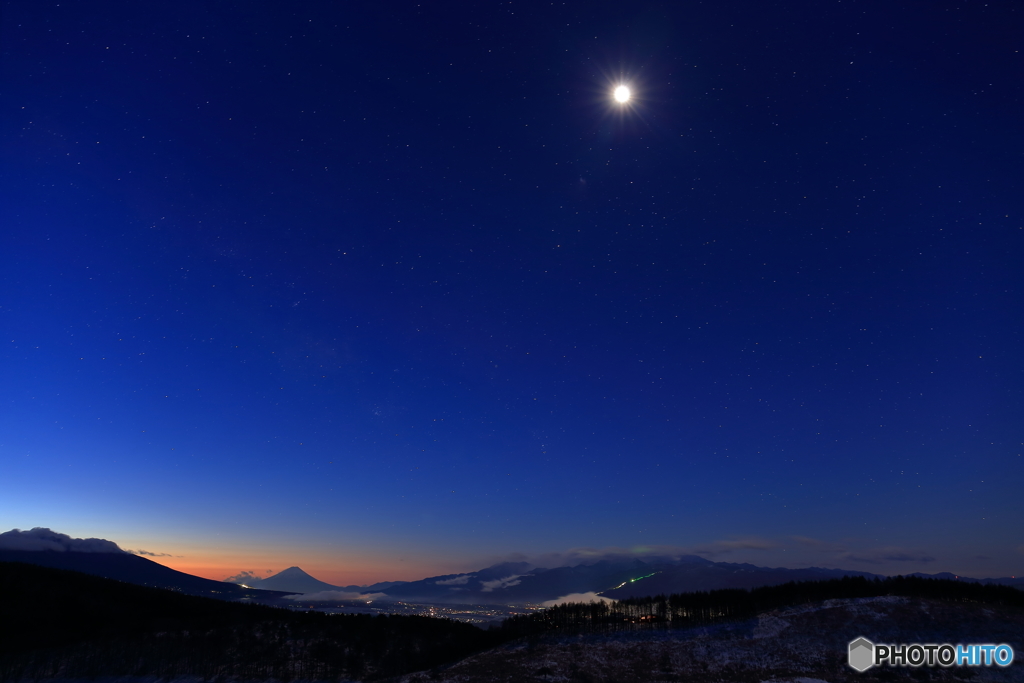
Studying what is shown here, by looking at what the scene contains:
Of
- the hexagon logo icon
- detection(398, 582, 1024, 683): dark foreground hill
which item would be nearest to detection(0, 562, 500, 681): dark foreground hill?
detection(398, 582, 1024, 683): dark foreground hill

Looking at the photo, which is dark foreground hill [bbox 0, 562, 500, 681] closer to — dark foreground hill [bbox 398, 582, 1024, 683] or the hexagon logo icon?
dark foreground hill [bbox 398, 582, 1024, 683]

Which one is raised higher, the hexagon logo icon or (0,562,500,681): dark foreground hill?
the hexagon logo icon

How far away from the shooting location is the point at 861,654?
57344 millimetres

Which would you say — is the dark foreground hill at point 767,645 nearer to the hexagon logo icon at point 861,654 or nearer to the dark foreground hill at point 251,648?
the hexagon logo icon at point 861,654

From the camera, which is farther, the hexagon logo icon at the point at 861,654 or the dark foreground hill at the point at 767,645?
the hexagon logo icon at the point at 861,654

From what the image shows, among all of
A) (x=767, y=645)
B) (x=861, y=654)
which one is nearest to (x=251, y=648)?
(x=767, y=645)

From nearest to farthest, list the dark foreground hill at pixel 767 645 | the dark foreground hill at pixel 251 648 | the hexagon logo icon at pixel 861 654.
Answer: the dark foreground hill at pixel 767 645, the hexagon logo icon at pixel 861 654, the dark foreground hill at pixel 251 648

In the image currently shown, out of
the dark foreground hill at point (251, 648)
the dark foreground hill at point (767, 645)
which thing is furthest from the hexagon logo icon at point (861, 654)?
the dark foreground hill at point (251, 648)

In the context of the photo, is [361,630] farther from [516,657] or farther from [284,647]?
[516,657]

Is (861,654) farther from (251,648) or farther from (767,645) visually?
(251,648)

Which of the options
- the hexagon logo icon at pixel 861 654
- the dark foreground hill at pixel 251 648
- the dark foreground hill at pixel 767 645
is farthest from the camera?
the dark foreground hill at pixel 251 648

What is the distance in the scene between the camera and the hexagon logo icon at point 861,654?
2156 inches

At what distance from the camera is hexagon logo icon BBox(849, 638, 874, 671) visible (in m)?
54.8

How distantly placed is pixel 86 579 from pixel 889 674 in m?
218
